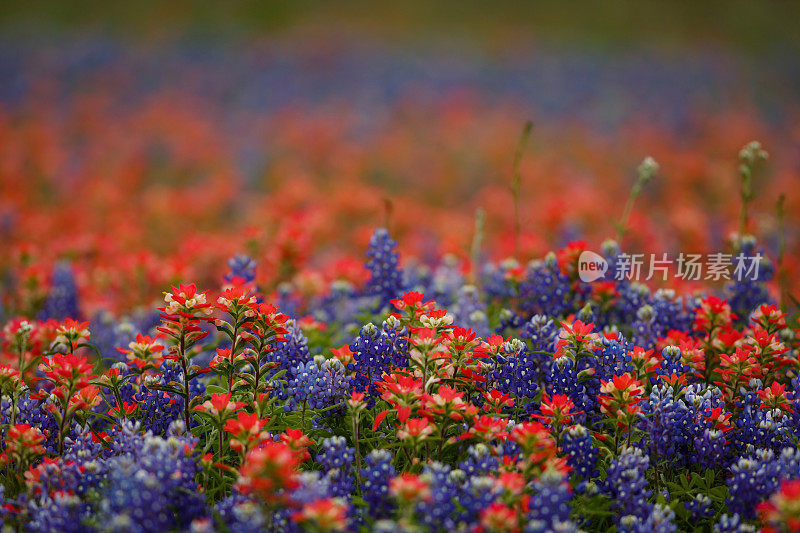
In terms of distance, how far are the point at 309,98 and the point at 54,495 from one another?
973cm

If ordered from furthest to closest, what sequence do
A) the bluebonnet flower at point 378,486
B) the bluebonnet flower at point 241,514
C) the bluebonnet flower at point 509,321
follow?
the bluebonnet flower at point 509,321 < the bluebonnet flower at point 378,486 < the bluebonnet flower at point 241,514

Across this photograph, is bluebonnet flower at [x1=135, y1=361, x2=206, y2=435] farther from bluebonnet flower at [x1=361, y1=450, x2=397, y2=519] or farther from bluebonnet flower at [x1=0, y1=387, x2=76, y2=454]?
bluebonnet flower at [x1=361, y1=450, x2=397, y2=519]

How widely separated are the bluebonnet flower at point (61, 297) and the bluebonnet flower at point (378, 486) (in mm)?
2682

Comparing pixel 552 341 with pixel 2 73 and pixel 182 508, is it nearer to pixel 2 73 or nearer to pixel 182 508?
pixel 182 508

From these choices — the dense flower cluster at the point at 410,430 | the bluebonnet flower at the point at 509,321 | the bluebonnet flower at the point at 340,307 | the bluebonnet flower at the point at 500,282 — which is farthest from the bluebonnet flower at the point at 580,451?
the bluebonnet flower at the point at 340,307

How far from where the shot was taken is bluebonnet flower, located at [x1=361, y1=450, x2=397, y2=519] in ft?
5.94

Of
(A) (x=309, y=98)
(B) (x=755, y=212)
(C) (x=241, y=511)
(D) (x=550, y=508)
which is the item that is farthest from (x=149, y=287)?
(A) (x=309, y=98)

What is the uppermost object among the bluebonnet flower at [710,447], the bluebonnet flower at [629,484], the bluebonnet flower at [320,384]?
the bluebonnet flower at [710,447]

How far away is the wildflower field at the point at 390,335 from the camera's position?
1.81 m

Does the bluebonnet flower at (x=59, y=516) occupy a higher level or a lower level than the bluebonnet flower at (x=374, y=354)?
lower

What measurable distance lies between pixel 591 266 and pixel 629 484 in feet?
3.96

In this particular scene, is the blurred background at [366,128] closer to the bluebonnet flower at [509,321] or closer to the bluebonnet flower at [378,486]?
the bluebonnet flower at [509,321]

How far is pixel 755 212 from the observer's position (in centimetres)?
703

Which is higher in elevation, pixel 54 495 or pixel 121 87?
pixel 121 87
